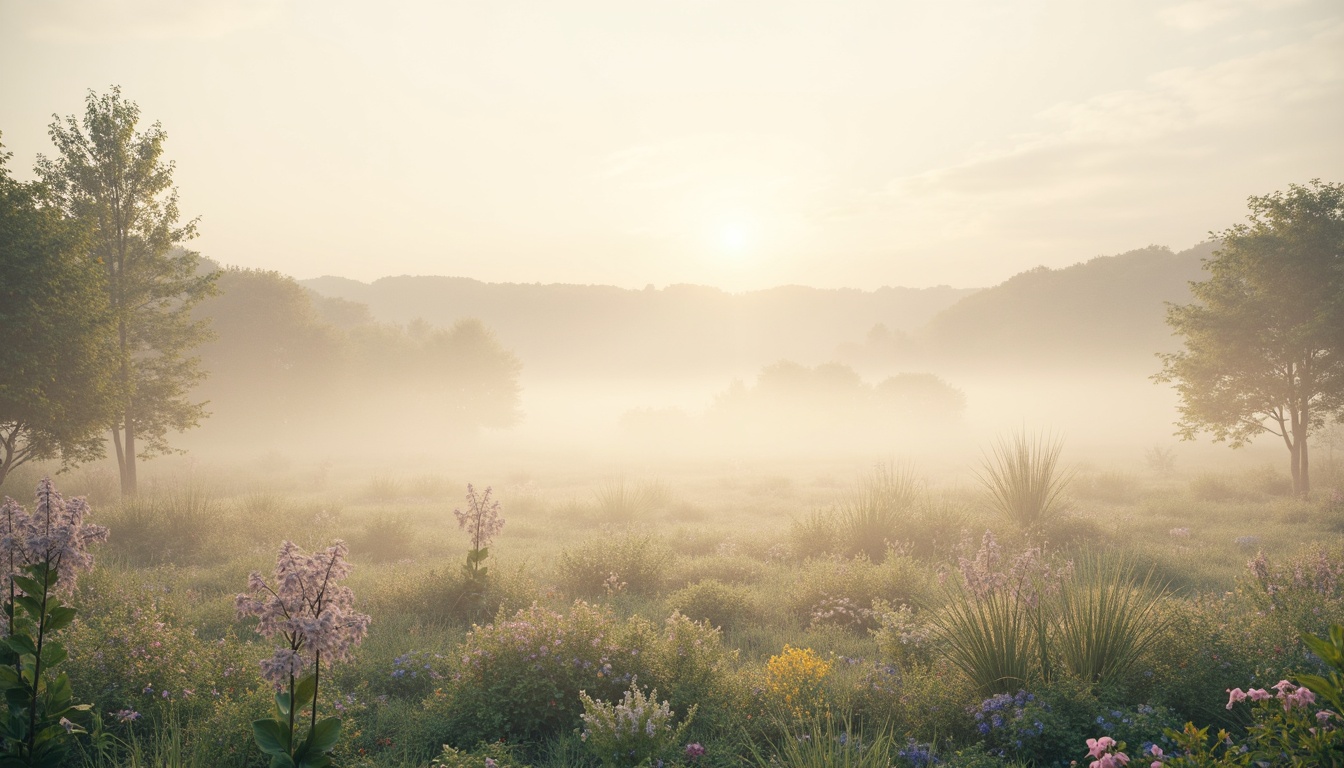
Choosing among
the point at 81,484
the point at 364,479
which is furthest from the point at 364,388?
the point at 81,484

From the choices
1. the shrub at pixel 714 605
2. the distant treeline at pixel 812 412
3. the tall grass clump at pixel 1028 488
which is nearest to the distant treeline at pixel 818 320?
the distant treeline at pixel 812 412

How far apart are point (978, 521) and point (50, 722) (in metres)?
13.8

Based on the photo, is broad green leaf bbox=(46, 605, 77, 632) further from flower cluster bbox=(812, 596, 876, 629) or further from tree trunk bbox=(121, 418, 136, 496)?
tree trunk bbox=(121, 418, 136, 496)

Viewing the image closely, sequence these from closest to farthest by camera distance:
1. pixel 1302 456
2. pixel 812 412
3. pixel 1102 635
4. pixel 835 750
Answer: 1. pixel 835 750
2. pixel 1102 635
3. pixel 1302 456
4. pixel 812 412

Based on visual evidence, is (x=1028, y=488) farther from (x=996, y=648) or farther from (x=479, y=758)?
(x=479, y=758)

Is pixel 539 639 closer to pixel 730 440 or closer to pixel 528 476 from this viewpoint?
pixel 528 476

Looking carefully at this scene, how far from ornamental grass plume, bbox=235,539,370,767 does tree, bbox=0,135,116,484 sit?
14.6 metres

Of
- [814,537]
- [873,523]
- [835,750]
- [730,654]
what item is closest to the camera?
[835,750]

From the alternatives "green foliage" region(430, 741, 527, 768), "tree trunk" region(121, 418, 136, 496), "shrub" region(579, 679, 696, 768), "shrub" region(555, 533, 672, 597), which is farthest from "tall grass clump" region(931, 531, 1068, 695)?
"tree trunk" region(121, 418, 136, 496)

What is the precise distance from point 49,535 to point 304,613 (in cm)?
167

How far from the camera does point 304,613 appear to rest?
9.46 ft

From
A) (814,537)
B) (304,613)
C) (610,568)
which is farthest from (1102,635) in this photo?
(814,537)

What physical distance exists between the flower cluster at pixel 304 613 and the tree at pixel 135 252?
60.7 feet

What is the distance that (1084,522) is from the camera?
14.1 metres
